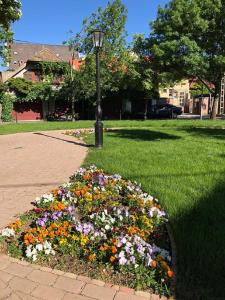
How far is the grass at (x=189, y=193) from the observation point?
3395 mm

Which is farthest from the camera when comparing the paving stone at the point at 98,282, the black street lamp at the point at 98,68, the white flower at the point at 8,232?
the black street lamp at the point at 98,68

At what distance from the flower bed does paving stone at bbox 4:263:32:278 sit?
15 centimetres

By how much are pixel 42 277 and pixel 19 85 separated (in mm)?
34311

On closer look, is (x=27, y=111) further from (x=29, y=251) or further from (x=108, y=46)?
(x=29, y=251)

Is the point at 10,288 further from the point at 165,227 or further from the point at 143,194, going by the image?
the point at 143,194

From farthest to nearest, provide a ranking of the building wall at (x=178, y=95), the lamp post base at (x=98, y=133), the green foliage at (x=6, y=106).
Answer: the building wall at (x=178, y=95)
the green foliage at (x=6, y=106)
the lamp post base at (x=98, y=133)

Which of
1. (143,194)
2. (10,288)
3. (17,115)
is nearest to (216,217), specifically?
(143,194)

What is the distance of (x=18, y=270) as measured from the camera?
3621 mm

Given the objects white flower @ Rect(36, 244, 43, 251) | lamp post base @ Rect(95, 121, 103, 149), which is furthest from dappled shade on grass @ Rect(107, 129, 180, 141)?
white flower @ Rect(36, 244, 43, 251)

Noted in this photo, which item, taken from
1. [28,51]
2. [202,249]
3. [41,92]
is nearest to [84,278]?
[202,249]

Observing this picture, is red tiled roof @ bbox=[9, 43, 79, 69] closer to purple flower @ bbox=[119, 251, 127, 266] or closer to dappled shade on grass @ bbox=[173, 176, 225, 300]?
dappled shade on grass @ bbox=[173, 176, 225, 300]

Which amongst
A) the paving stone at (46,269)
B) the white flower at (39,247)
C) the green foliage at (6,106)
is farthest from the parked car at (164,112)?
the paving stone at (46,269)

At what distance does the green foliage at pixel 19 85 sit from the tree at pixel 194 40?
1412cm

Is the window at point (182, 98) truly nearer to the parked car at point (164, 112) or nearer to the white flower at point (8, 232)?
the parked car at point (164, 112)
